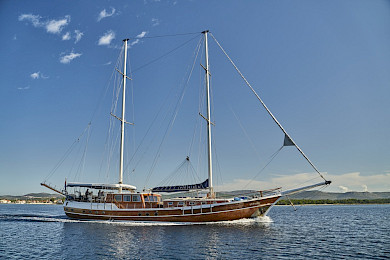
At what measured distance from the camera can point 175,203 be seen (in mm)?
34281

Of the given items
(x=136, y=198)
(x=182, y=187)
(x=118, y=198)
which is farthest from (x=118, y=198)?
(x=182, y=187)

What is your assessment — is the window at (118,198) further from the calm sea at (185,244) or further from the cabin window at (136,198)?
the calm sea at (185,244)

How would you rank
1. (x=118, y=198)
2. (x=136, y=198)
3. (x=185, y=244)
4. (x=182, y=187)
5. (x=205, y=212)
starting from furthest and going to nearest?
(x=182, y=187)
(x=118, y=198)
(x=136, y=198)
(x=205, y=212)
(x=185, y=244)

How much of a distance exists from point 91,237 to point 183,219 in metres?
11.4

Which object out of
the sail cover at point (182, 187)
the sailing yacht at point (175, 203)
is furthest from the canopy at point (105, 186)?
the sail cover at point (182, 187)

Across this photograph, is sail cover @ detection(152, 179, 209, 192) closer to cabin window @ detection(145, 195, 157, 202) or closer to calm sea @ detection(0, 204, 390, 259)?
cabin window @ detection(145, 195, 157, 202)

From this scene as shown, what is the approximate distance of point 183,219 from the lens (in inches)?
1324

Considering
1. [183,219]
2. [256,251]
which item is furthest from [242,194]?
[256,251]

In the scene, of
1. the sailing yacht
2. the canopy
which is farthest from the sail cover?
the canopy

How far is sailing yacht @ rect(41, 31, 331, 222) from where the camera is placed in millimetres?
32750

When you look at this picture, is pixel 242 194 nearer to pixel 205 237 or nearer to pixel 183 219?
pixel 183 219

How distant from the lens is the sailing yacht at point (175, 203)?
32.8 meters

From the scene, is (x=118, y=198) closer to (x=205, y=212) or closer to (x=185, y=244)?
(x=205, y=212)

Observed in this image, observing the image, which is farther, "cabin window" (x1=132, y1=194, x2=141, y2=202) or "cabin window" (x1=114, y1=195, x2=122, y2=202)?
"cabin window" (x1=114, y1=195, x2=122, y2=202)
